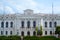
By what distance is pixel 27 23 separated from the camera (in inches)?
2499

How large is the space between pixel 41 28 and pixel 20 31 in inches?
223

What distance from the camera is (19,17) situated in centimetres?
6288

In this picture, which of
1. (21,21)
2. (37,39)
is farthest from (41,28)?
(37,39)

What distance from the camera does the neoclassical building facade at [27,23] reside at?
6251 cm

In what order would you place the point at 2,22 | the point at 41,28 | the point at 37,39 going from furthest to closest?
the point at 2,22, the point at 41,28, the point at 37,39

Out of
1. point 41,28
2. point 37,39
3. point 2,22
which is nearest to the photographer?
point 37,39

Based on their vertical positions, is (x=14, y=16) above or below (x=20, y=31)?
above

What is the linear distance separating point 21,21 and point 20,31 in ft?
8.77

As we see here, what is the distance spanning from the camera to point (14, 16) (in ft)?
205

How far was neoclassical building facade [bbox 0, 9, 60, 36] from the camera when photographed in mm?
62513

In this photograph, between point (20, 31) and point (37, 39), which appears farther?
point (20, 31)

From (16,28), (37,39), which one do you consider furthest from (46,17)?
(37,39)

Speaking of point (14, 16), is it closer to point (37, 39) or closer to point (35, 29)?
point (35, 29)

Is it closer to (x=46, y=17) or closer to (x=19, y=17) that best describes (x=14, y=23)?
(x=19, y=17)
